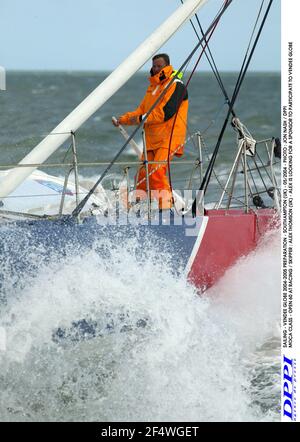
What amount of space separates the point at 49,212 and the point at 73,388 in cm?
183

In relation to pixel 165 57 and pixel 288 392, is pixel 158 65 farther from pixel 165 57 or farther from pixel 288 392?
pixel 288 392

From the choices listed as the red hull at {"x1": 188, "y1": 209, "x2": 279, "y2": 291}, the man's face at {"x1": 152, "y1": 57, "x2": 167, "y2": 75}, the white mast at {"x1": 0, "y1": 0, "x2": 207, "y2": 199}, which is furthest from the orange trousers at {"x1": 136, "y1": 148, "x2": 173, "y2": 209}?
the white mast at {"x1": 0, "y1": 0, "x2": 207, "y2": 199}

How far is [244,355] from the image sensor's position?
5.98 m

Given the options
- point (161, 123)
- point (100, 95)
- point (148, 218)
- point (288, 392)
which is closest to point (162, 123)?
point (161, 123)

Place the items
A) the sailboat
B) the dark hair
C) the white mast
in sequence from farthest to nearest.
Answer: the dark hair
the white mast
the sailboat

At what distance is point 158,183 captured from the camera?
6293mm

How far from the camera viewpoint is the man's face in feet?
20.8

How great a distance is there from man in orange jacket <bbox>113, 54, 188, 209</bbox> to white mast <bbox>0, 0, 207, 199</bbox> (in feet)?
1.28

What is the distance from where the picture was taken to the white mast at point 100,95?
5543 mm

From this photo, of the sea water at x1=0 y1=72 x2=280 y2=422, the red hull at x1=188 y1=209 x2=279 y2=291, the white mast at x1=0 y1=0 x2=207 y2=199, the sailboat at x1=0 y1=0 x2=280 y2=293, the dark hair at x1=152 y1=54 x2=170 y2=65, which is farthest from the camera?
the dark hair at x1=152 y1=54 x2=170 y2=65

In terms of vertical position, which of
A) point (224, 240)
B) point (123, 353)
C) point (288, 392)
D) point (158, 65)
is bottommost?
point (288, 392)

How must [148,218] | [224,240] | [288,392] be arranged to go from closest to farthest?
[288,392], [148,218], [224,240]

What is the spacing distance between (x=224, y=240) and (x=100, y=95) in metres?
1.34

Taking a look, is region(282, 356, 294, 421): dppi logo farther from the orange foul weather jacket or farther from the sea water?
the orange foul weather jacket
